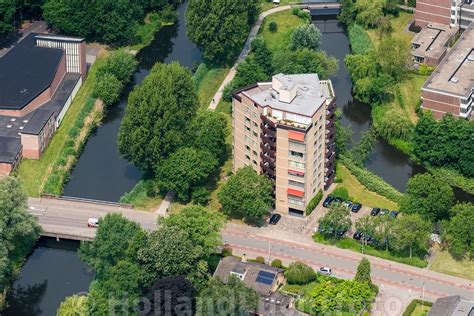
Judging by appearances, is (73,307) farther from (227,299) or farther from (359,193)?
(359,193)

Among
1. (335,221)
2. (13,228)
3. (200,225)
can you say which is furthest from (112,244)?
(335,221)

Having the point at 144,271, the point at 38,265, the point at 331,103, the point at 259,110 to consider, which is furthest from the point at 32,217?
the point at 331,103

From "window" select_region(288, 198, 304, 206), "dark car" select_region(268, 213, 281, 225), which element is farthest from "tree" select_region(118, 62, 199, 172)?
"window" select_region(288, 198, 304, 206)

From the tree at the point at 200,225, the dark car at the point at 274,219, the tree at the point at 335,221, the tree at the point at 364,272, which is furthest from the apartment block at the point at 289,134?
the tree at the point at 364,272

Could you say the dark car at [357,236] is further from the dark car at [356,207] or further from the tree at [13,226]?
the tree at [13,226]

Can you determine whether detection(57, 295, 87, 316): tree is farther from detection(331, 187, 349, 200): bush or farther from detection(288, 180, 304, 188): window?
detection(331, 187, 349, 200): bush

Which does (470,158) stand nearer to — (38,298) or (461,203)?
(461,203)
